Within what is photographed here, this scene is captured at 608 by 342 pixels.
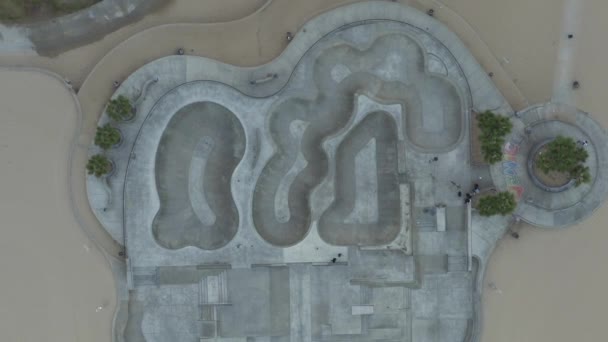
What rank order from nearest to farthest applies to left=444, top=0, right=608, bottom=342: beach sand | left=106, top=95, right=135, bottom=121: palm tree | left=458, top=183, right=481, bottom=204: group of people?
left=106, top=95, right=135, bottom=121: palm tree → left=458, top=183, right=481, bottom=204: group of people → left=444, top=0, right=608, bottom=342: beach sand

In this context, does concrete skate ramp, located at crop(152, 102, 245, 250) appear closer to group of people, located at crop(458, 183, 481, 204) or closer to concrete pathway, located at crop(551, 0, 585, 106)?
group of people, located at crop(458, 183, 481, 204)

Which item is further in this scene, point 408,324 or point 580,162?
point 408,324

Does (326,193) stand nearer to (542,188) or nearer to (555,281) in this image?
(542,188)

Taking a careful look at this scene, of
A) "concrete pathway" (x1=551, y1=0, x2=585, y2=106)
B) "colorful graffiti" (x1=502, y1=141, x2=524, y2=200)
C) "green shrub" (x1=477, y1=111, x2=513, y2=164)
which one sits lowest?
"colorful graffiti" (x1=502, y1=141, x2=524, y2=200)

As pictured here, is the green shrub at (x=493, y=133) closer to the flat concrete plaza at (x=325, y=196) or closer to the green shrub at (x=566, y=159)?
the flat concrete plaza at (x=325, y=196)

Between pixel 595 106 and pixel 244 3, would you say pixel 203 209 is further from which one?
pixel 595 106

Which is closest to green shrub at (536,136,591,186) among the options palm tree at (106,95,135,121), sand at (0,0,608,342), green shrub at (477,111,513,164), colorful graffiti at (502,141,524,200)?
colorful graffiti at (502,141,524,200)

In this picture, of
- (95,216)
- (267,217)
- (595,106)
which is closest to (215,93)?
(267,217)
